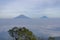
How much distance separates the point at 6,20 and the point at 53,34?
1.84 feet

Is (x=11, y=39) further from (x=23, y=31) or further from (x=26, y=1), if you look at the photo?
(x=26, y=1)

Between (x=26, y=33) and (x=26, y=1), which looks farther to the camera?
(x=26, y=1)

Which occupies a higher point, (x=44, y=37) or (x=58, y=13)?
(x=58, y=13)

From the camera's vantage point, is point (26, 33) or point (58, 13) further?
point (58, 13)

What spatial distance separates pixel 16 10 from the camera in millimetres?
1487

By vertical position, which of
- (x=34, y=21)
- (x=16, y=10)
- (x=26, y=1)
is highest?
(x=26, y=1)

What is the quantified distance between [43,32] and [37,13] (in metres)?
0.23

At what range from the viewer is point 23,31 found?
140cm

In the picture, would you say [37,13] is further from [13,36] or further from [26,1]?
[13,36]

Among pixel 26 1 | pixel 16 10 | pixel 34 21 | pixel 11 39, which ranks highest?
pixel 26 1

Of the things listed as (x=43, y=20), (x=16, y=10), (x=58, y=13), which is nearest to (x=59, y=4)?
(x=58, y=13)

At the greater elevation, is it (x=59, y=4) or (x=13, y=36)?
(x=59, y=4)

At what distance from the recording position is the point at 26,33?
1397 millimetres

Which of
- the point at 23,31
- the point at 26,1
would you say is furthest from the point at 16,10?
the point at 23,31
